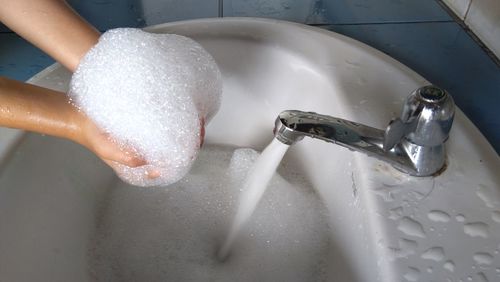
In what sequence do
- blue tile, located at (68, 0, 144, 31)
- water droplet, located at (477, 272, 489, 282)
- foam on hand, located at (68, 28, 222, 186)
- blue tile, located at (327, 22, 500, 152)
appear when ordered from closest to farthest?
water droplet, located at (477, 272, 489, 282), foam on hand, located at (68, 28, 222, 186), blue tile, located at (327, 22, 500, 152), blue tile, located at (68, 0, 144, 31)

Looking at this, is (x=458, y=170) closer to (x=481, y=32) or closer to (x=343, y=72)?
(x=343, y=72)

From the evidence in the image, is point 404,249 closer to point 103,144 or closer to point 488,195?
point 488,195

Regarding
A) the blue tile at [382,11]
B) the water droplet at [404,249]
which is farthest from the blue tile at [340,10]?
the water droplet at [404,249]

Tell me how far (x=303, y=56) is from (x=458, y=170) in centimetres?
32

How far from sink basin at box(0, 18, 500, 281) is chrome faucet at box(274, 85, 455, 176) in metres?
0.03

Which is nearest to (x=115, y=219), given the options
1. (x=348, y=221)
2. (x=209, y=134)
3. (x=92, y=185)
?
(x=92, y=185)

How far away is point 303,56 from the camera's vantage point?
77 cm

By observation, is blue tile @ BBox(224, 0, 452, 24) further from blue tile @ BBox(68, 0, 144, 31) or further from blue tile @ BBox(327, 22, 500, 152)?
blue tile @ BBox(68, 0, 144, 31)

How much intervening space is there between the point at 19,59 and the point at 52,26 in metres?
0.21

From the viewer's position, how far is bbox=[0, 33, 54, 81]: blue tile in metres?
0.74

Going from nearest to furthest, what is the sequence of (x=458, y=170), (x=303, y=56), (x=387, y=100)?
(x=458, y=170), (x=387, y=100), (x=303, y=56)

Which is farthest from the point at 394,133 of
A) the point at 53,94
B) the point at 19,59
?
the point at 19,59

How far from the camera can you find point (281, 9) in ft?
3.07

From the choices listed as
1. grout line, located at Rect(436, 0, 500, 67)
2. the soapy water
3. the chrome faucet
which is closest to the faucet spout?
the chrome faucet
